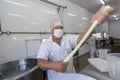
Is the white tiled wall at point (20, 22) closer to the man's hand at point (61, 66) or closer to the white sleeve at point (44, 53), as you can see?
the white sleeve at point (44, 53)

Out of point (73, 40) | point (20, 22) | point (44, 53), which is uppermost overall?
point (20, 22)

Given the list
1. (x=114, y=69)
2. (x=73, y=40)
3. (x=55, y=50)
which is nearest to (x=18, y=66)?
(x=55, y=50)

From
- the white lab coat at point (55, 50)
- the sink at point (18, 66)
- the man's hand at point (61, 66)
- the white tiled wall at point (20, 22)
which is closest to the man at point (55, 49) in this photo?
the white lab coat at point (55, 50)

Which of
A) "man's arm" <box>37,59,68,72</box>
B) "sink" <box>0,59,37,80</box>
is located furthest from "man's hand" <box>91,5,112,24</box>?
"sink" <box>0,59,37,80</box>

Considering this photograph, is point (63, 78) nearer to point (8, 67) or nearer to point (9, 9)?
point (8, 67)

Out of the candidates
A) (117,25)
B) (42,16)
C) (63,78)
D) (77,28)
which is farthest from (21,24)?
(117,25)

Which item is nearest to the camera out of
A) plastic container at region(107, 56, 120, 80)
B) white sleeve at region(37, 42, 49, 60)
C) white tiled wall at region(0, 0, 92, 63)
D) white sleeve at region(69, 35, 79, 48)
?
plastic container at region(107, 56, 120, 80)

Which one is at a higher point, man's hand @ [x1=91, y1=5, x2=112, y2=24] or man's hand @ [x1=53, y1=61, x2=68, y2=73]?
man's hand @ [x1=91, y1=5, x2=112, y2=24]

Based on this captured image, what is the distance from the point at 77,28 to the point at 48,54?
508 cm

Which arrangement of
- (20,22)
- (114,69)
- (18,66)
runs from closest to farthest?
(114,69) → (18,66) → (20,22)

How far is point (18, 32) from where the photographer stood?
9.04ft

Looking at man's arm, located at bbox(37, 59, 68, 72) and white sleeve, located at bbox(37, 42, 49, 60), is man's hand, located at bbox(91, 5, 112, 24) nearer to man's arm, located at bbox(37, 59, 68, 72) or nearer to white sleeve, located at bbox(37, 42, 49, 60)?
man's arm, located at bbox(37, 59, 68, 72)

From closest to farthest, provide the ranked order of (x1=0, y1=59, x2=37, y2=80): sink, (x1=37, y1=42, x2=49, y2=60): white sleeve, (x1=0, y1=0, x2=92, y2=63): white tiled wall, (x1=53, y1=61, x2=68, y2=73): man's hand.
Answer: (x1=53, y1=61, x2=68, y2=73): man's hand, (x1=37, y1=42, x2=49, y2=60): white sleeve, (x1=0, y1=59, x2=37, y2=80): sink, (x1=0, y1=0, x2=92, y2=63): white tiled wall

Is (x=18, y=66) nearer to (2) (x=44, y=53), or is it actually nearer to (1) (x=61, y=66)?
(2) (x=44, y=53)
